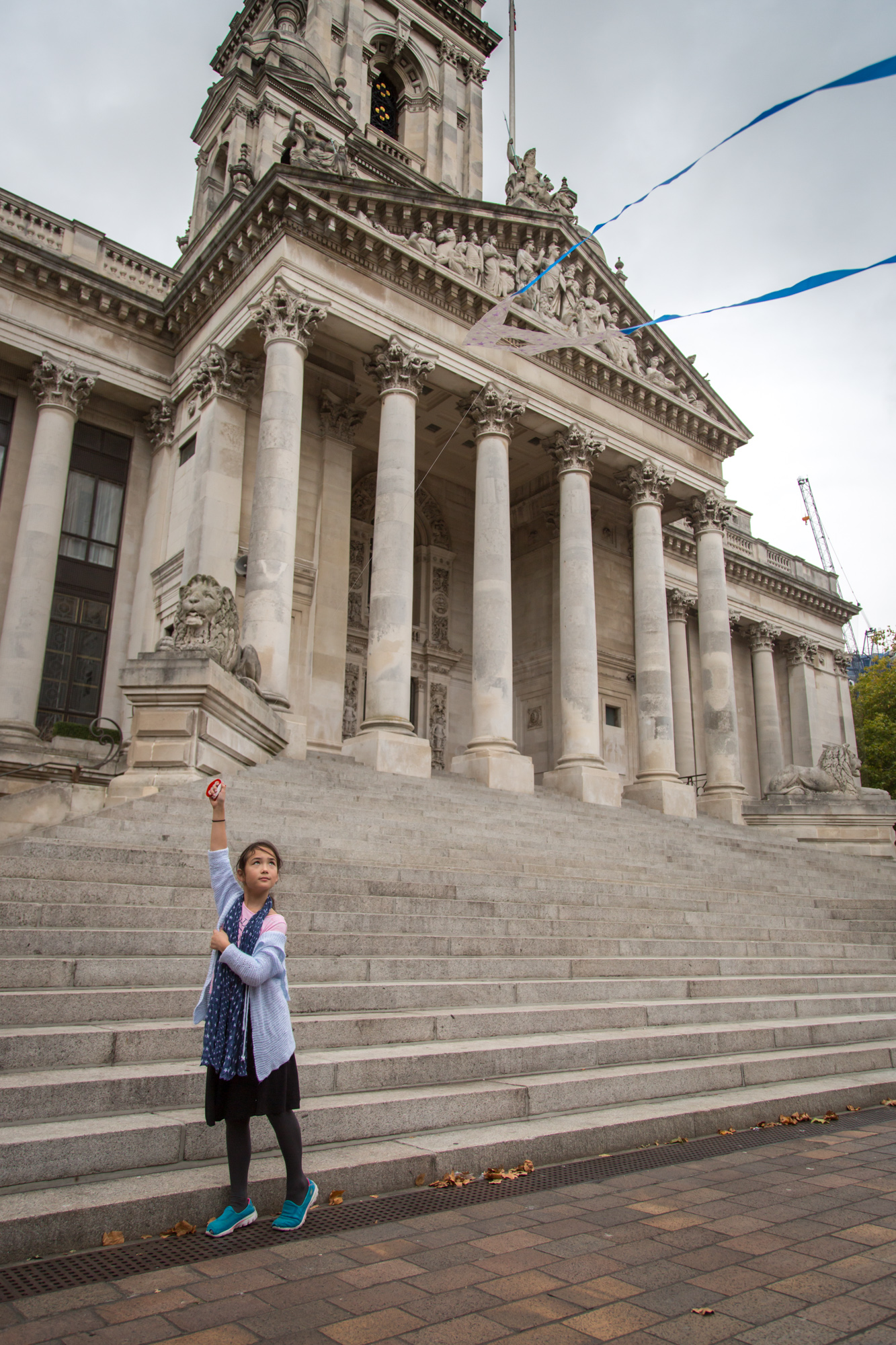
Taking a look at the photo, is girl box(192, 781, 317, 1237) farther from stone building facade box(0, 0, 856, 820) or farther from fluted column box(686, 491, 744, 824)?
fluted column box(686, 491, 744, 824)

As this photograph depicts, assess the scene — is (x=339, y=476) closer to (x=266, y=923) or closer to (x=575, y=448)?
(x=575, y=448)

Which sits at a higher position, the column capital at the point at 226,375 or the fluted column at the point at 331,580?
the column capital at the point at 226,375

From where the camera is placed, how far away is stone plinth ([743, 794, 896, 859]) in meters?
25.1

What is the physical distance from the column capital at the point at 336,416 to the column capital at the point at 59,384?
19.5ft

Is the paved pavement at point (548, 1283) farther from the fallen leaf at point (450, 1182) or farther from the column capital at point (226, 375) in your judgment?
the column capital at point (226, 375)

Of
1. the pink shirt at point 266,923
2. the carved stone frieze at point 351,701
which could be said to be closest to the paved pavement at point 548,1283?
the pink shirt at point 266,923

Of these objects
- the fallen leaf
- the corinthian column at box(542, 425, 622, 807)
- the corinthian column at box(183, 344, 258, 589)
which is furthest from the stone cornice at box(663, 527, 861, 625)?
the fallen leaf

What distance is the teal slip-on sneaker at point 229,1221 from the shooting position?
4.14 meters

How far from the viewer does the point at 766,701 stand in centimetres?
4084

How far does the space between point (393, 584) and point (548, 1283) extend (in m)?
17.7

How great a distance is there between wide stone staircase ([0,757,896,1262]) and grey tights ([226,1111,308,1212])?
0.78 ft

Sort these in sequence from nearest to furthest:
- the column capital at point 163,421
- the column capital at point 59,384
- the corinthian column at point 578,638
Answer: the column capital at point 59,384
the corinthian column at point 578,638
the column capital at point 163,421

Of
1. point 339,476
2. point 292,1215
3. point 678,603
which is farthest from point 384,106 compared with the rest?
point 292,1215

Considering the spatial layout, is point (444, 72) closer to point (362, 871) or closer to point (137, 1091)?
point (362, 871)
